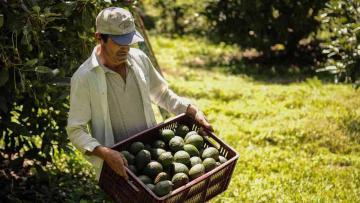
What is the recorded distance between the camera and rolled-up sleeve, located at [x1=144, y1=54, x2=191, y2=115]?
372 cm

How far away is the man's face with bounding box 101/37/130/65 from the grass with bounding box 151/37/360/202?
7.10ft

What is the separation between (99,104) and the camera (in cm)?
332

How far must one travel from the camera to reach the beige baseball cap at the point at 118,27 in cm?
318

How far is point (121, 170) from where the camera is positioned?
9.93ft

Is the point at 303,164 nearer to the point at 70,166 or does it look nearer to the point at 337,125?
the point at 337,125

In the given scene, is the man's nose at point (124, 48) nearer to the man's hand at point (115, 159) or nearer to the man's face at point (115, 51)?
the man's face at point (115, 51)

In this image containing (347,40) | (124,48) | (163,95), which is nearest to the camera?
(124,48)

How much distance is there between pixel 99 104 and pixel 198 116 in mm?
668

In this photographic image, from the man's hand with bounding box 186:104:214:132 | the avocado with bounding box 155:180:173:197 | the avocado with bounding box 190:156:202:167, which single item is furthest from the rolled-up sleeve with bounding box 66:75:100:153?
the man's hand with bounding box 186:104:214:132

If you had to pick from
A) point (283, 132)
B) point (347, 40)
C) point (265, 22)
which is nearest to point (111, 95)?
point (283, 132)

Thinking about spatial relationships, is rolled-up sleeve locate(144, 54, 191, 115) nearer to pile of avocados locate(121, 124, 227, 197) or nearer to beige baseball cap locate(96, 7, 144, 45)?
pile of avocados locate(121, 124, 227, 197)

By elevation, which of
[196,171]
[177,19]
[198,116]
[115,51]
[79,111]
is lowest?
[177,19]

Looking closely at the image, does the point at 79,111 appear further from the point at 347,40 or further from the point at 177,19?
the point at 177,19

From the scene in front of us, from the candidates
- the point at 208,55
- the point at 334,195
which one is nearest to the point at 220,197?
the point at 334,195
